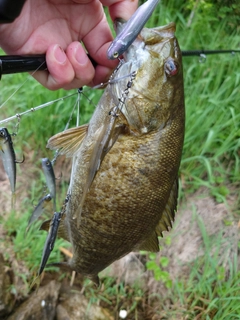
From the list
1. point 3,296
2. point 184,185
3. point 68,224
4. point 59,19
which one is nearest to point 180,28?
point 184,185

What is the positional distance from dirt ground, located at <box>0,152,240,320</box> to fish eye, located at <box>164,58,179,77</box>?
65.6 inches

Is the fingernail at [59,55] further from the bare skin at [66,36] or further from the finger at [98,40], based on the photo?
the finger at [98,40]

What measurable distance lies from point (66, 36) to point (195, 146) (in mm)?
1617

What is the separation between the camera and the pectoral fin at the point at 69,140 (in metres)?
1.54

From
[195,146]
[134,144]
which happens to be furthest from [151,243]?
[195,146]

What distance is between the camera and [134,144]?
1515 millimetres

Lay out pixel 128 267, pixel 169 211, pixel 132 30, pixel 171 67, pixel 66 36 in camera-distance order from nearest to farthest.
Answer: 1. pixel 132 30
2. pixel 171 67
3. pixel 169 211
4. pixel 66 36
5. pixel 128 267

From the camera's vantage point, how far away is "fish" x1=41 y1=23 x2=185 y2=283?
56.9 inches

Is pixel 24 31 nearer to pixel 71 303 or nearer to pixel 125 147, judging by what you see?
pixel 125 147

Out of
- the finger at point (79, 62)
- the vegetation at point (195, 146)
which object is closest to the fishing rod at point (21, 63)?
the finger at point (79, 62)

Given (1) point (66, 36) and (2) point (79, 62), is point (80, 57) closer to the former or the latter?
(2) point (79, 62)

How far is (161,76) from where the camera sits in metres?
1.48

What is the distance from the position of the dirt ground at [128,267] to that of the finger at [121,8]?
180cm

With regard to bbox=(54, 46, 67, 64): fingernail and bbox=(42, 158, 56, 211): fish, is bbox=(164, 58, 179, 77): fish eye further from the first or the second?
bbox=(42, 158, 56, 211): fish
